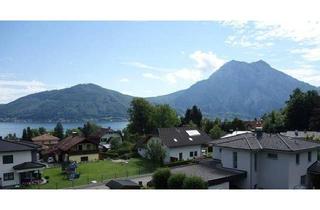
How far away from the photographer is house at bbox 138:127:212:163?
2299 centimetres

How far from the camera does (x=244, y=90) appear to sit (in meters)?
159

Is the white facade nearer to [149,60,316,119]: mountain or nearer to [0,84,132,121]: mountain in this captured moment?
[0,84,132,121]: mountain

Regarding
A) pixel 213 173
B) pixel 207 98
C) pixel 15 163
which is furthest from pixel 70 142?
pixel 207 98

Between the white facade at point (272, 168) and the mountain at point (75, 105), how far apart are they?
63822 mm

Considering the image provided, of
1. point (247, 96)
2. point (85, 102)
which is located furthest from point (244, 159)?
point (247, 96)

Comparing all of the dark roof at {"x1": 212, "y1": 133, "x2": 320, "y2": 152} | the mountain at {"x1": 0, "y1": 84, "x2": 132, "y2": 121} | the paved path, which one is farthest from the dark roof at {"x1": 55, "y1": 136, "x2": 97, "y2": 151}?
the mountain at {"x1": 0, "y1": 84, "x2": 132, "y2": 121}

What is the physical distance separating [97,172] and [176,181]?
891 centimetres

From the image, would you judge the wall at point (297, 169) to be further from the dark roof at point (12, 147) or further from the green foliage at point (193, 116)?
the green foliage at point (193, 116)

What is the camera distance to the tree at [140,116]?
34.7 m

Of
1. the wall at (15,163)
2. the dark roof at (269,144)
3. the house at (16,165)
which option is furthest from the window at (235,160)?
the wall at (15,163)

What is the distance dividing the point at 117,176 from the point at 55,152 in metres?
11.5

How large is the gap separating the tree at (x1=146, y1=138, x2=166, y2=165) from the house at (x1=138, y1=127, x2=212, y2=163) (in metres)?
0.47

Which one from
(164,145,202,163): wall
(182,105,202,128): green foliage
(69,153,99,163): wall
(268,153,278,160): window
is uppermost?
(182,105,202,128): green foliage

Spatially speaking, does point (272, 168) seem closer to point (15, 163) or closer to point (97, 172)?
point (97, 172)
